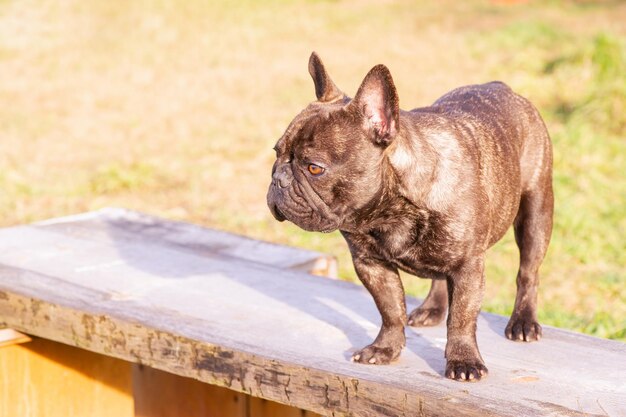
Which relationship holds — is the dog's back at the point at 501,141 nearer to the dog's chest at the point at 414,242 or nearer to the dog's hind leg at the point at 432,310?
the dog's chest at the point at 414,242

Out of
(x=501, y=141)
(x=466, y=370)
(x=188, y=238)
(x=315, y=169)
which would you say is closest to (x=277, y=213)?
(x=315, y=169)

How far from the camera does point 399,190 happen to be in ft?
11.5

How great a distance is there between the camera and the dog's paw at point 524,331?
4.18 meters

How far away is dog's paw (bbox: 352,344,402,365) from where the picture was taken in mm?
3807

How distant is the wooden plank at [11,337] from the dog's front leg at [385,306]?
1.83m

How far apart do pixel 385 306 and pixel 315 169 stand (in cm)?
73

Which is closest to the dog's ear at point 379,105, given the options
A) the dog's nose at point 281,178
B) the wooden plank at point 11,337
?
the dog's nose at point 281,178

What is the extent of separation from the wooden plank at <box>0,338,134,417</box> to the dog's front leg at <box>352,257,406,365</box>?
1643 mm

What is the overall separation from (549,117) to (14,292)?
8.00m

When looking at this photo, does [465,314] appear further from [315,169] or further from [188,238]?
[188,238]

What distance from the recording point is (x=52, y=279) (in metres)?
4.98

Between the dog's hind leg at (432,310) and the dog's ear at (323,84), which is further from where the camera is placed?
the dog's hind leg at (432,310)

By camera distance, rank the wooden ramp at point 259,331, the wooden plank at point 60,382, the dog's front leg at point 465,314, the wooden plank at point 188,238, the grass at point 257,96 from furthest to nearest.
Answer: the grass at point 257,96 → the wooden plank at point 188,238 → the wooden plank at point 60,382 → the dog's front leg at point 465,314 → the wooden ramp at point 259,331

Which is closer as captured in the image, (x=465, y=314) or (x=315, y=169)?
(x=315, y=169)
